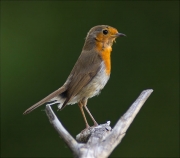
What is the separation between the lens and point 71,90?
226 inches

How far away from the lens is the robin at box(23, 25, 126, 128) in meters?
5.86

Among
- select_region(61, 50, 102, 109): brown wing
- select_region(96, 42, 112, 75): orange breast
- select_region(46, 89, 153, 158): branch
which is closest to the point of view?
select_region(46, 89, 153, 158): branch

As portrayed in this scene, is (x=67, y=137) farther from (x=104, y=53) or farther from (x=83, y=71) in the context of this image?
(x=104, y=53)

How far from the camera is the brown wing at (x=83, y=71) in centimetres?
580

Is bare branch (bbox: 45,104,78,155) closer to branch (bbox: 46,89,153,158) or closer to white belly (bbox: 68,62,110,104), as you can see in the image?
branch (bbox: 46,89,153,158)

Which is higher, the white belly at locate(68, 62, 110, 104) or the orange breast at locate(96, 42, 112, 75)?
the orange breast at locate(96, 42, 112, 75)

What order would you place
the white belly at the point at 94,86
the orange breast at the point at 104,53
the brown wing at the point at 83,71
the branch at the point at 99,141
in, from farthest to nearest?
the orange breast at the point at 104,53
the white belly at the point at 94,86
the brown wing at the point at 83,71
the branch at the point at 99,141

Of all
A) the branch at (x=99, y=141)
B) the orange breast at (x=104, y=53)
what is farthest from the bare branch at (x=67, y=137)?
the orange breast at (x=104, y=53)

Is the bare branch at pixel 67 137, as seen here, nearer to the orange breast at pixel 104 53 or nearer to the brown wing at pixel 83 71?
the brown wing at pixel 83 71

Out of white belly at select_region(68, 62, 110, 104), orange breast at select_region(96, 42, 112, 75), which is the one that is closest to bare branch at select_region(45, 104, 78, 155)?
white belly at select_region(68, 62, 110, 104)

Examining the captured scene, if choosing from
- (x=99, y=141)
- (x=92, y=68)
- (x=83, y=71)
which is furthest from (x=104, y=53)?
(x=99, y=141)

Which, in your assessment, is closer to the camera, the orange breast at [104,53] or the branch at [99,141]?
the branch at [99,141]

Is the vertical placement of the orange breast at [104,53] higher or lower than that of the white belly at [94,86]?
higher

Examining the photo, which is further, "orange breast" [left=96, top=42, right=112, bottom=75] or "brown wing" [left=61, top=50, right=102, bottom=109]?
"orange breast" [left=96, top=42, right=112, bottom=75]
